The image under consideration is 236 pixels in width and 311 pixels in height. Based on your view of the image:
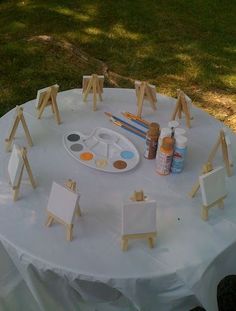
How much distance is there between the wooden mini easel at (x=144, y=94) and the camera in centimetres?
222

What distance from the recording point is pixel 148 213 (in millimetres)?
1515

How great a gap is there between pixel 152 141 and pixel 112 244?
1.78 ft

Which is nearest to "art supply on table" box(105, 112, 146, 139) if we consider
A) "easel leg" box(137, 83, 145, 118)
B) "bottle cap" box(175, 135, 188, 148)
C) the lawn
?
"easel leg" box(137, 83, 145, 118)

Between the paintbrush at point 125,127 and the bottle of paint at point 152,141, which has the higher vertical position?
the bottle of paint at point 152,141

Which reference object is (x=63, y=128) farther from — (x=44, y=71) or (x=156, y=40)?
(x=156, y=40)

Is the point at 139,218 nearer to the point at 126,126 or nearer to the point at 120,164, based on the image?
the point at 120,164

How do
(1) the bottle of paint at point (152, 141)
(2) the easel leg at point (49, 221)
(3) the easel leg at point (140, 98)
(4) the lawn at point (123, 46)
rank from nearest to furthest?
(2) the easel leg at point (49, 221) < (1) the bottle of paint at point (152, 141) < (3) the easel leg at point (140, 98) < (4) the lawn at point (123, 46)

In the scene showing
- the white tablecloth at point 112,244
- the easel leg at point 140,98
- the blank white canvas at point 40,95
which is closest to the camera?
the white tablecloth at point 112,244

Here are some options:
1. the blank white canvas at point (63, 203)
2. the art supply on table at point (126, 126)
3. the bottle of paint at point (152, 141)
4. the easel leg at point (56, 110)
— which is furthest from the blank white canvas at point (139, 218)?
the easel leg at point (56, 110)

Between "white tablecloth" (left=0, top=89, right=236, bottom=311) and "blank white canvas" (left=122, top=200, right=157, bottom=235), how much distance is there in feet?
0.25

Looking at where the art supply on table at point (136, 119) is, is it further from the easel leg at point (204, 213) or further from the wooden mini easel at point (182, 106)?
the easel leg at point (204, 213)

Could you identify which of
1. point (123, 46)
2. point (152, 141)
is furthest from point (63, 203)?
point (123, 46)

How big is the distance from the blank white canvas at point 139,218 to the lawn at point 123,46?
2.36 m

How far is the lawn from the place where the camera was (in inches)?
160
